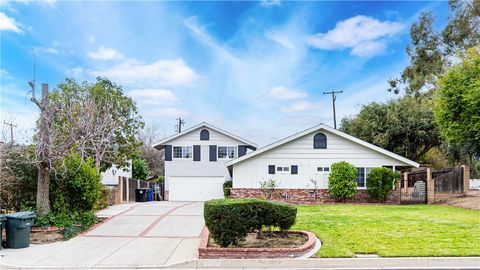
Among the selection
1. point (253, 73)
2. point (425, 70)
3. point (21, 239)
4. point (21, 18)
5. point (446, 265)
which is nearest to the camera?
point (446, 265)

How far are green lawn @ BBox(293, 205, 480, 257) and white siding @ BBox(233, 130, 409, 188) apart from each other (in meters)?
10.0

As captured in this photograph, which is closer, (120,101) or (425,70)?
(120,101)

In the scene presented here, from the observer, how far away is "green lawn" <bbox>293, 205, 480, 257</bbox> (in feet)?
30.2

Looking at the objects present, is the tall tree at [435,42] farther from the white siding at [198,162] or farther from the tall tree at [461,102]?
the white siding at [198,162]

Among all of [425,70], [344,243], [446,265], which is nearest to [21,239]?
[344,243]

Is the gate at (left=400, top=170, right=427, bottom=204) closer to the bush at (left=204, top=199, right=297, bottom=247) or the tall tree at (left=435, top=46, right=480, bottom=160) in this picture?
the tall tree at (left=435, top=46, right=480, bottom=160)

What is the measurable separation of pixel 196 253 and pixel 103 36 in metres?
9.01

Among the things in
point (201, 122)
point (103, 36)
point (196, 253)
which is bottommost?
point (196, 253)

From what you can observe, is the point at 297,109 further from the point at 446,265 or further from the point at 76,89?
the point at 446,265

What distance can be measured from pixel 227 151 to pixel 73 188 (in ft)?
57.8

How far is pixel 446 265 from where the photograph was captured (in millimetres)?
8562

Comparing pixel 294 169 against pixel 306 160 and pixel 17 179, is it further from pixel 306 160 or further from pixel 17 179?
pixel 17 179

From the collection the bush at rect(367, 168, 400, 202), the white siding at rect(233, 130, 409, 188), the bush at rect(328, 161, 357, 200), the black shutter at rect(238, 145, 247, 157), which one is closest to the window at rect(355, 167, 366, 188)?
the white siding at rect(233, 130, 409, 188)

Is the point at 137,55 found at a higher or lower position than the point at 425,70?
lower
